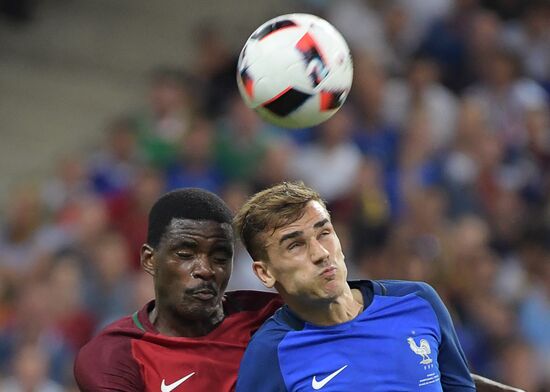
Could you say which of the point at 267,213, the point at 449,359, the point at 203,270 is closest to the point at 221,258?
the point at 203,270

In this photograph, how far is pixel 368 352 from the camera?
405 centimetres

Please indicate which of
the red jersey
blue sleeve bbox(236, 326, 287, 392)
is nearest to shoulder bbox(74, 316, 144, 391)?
the red jersey

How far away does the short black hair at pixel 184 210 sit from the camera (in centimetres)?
438

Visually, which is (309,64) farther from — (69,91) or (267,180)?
(69,91)

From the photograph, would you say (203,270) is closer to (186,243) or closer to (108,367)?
(186,243)

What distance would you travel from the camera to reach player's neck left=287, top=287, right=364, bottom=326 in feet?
13.5

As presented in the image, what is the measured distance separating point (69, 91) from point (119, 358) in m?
6.86

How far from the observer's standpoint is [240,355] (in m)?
4.40

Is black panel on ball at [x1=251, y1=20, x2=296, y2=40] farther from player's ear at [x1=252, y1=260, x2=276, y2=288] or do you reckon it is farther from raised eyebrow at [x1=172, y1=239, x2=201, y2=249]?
player's ear at [x1=252, y1=260, x2=276, y2=288]

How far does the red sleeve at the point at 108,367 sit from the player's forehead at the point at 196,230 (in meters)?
0.41

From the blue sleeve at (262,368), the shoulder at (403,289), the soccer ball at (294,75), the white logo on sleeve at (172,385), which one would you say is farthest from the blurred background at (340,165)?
the blue sleeve at (262,368)

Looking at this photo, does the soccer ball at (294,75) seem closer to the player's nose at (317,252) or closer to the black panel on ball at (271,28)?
the black panel on ball at (271,28)

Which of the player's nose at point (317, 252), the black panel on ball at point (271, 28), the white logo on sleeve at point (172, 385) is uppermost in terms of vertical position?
the black panel on ball at point (271, 28)

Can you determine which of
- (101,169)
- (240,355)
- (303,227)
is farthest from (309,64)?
(101,169)
